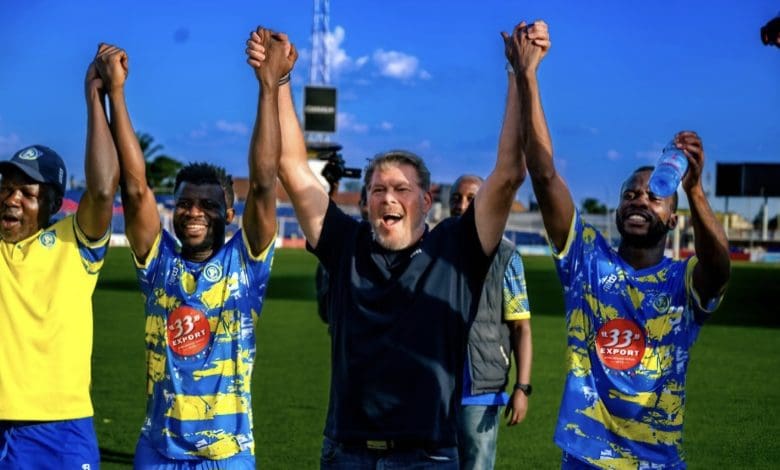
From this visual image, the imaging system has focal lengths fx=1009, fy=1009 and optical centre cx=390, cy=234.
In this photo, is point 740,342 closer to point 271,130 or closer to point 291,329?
point 291,329

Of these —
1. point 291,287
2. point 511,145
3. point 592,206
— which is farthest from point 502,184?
point 592,206

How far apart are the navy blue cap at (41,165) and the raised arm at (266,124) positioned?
39.5 inches

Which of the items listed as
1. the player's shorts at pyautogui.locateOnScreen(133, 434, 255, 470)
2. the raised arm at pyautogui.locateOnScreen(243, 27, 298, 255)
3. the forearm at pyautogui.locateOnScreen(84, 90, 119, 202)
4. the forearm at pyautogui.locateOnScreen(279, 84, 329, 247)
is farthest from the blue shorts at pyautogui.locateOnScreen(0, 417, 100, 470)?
the forearm at pyautogui.locateOnScreen(279, 84, 329, 247)

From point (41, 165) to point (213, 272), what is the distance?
95cm

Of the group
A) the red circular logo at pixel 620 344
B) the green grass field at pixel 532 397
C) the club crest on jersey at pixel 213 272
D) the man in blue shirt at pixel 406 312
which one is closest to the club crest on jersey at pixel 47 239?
the club crest on jersey at pixel 213 272

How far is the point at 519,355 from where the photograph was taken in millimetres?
6117

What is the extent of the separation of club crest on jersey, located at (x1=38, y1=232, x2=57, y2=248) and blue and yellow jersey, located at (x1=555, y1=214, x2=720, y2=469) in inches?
91.3

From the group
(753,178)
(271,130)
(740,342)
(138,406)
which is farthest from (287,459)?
(753,178)

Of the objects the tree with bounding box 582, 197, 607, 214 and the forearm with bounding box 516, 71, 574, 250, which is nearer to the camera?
the forearm with bounding box 516, 71, 574, 250

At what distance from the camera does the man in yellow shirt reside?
4332 millimetres

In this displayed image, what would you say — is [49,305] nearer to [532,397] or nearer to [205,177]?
[205,177]

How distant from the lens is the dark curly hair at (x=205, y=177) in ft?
15.8

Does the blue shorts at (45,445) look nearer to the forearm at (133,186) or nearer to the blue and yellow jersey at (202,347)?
the blue and yellow jersey at (202,347)

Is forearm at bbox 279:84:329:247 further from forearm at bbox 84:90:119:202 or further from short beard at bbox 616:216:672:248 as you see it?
short beard at bbox 616:216:672:248
